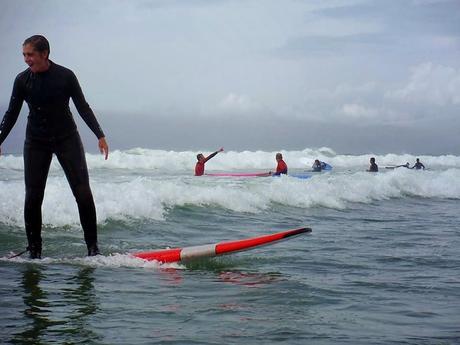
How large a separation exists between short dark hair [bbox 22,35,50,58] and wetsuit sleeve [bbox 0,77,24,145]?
387mm

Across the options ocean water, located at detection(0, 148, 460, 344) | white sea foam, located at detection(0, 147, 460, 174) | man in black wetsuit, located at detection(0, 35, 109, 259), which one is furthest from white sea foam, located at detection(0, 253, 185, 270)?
white sea foam, located at detection(0, 147, 460, 174)

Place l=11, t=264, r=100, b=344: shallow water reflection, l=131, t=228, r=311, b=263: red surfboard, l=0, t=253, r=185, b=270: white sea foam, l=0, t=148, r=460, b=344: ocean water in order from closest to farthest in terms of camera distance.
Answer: l=11, t=264, r=100, b=344: shallow water reflection, l=0, t=148, r=460, b=344: ocean water, l=0, t=253, r=185, b=270: white sea foam, l=131, t=228, r=311, b=263: red surfboard

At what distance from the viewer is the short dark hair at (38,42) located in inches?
216

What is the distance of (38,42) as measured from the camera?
5.50 m

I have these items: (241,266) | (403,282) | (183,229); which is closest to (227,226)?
(183,229)

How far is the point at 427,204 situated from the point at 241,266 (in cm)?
1272

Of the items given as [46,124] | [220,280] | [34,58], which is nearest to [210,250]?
[220,280]

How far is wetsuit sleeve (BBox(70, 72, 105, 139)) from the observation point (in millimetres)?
5738

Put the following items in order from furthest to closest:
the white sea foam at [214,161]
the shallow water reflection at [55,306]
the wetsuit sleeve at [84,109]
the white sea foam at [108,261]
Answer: the white sea foam at [214,161]
the white sea foam at [108,261]
the wetsuit sleeve at [84,109]
the shallow water reflection at [55,306]

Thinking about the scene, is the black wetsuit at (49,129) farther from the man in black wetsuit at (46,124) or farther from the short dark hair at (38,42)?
the short dark hair at (38,42)

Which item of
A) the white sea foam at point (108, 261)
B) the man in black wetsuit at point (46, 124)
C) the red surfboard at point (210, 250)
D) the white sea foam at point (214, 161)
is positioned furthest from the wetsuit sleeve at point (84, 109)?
the white sea foam at point (214, 161)

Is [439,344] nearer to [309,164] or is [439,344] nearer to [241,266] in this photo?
[241,266]

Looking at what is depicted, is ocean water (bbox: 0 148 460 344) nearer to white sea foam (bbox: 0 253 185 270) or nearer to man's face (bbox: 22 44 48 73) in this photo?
white sea foam (bbox: 0 253 185 270)

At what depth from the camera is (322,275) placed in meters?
5.92
